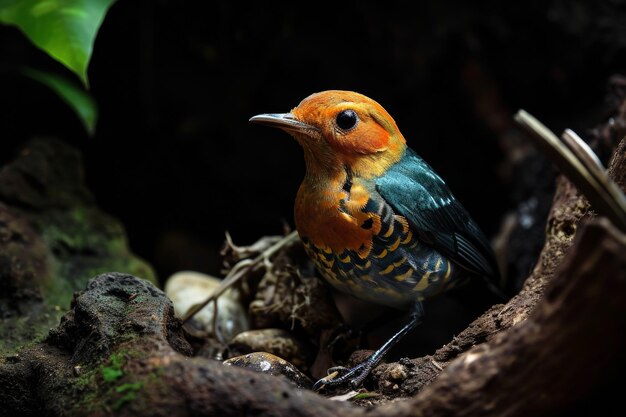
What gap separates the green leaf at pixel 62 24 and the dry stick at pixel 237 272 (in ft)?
3.65

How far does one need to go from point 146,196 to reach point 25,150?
100 centimetres

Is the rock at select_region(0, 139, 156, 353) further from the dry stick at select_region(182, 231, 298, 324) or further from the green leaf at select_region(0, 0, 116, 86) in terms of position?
the green leaf at select_region(0, 0, 116, 86)

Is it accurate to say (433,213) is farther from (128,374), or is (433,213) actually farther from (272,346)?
(128,374)

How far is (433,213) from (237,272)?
40.1 inches

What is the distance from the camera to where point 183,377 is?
6.10 ft

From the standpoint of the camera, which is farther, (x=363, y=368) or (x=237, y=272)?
(x=237, y=272)

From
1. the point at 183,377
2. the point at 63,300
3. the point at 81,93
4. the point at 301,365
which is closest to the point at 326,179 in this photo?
the point at 301,365

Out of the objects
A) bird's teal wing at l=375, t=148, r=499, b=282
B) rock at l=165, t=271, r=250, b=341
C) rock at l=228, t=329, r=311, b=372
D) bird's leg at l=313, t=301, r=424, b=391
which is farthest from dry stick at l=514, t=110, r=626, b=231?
rock at l=165, t=271, r=250, b=341

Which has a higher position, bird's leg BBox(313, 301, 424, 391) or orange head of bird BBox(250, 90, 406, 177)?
orange head of bird BBox(250, 90, 406, 177)

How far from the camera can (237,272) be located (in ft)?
10.6

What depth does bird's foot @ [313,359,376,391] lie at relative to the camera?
101 inches

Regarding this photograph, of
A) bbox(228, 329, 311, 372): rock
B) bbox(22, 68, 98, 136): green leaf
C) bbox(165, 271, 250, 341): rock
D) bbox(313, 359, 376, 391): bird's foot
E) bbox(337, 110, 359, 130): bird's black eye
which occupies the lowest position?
bbox(165, 271, 250, 341): rock

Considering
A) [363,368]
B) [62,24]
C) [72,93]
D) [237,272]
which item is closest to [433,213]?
[363,368]

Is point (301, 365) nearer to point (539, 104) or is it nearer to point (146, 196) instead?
point (146, 196)
